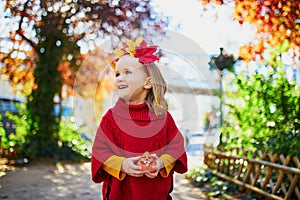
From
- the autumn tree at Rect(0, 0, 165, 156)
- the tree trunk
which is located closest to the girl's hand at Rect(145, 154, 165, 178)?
the autumn tree at Rect(0, 0, 165, 156)

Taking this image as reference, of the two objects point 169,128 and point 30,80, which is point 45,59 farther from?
point 169,128

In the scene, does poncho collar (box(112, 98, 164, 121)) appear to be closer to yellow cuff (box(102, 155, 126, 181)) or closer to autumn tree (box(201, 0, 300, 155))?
yellow cuff (box(102, 155, 126, 181))

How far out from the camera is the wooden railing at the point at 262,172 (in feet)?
10.8

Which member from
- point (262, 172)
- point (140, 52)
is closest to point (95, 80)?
point (140, 52)

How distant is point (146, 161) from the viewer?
60.2 inches

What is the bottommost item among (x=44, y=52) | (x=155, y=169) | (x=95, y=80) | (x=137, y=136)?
(x=155, y=169)

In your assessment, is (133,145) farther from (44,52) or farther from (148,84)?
(44,52)

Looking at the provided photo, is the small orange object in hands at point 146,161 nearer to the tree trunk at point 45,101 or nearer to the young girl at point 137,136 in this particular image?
the young girl at point 137,136

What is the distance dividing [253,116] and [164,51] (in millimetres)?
2624

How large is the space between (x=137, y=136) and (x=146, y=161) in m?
0.12

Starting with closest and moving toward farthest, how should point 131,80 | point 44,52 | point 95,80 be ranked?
point 131,80, point 95,80, point 44,52

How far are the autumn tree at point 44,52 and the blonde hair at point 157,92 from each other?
11.3ft

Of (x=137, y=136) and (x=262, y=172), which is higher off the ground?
(x=137, y=136)

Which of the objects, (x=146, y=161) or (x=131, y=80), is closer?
(x=146, y=161)
